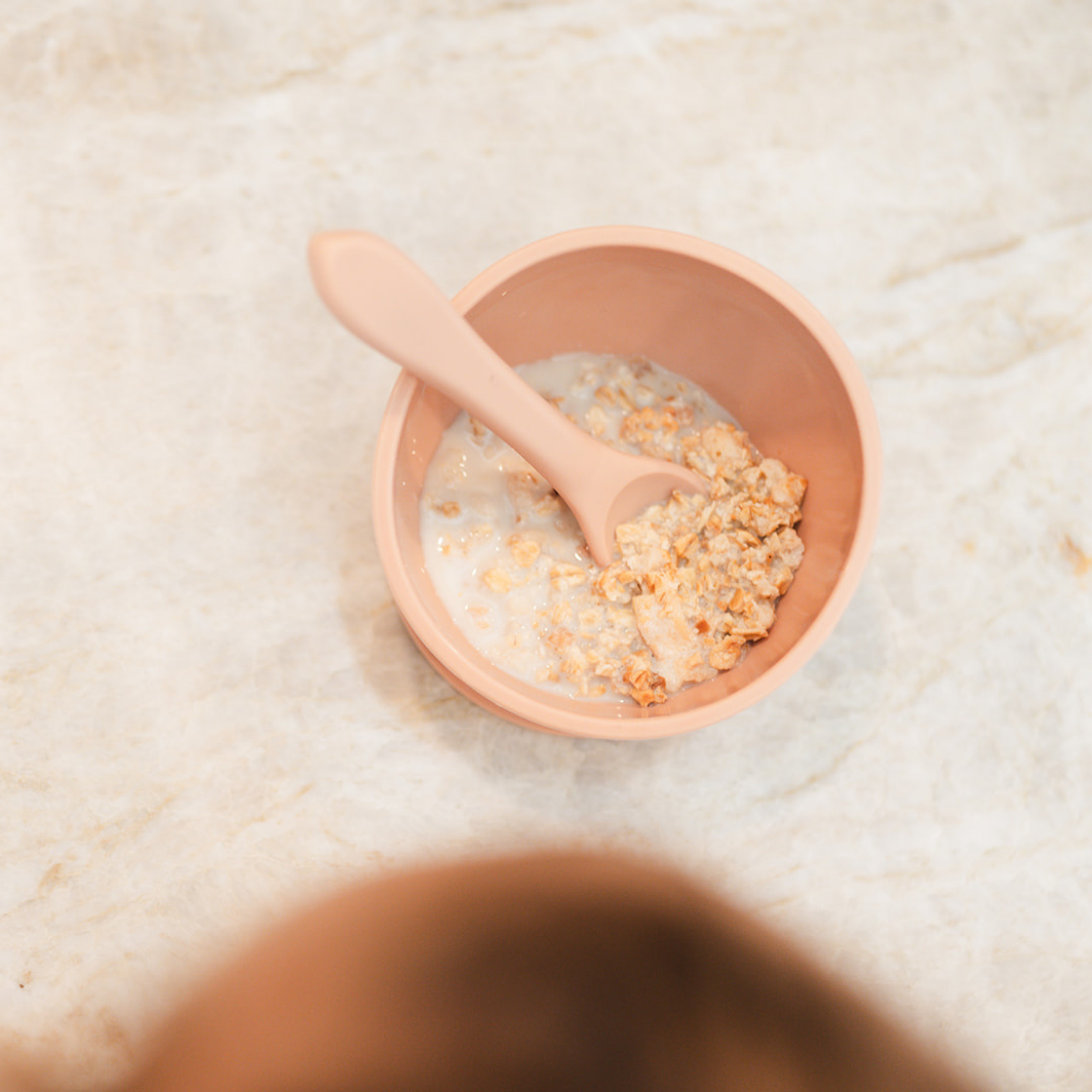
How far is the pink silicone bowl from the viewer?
56 cm

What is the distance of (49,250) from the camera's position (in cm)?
72

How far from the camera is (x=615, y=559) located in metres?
0.65

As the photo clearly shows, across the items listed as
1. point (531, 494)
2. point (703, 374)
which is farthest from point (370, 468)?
point (703, 374)

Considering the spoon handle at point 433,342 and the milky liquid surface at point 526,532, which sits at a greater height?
the spoon handle at point 433,342

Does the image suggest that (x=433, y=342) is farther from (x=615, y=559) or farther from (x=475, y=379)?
(x=615, y=559)

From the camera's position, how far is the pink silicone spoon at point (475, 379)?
0.48m

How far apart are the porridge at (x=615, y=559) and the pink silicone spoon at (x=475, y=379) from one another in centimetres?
2

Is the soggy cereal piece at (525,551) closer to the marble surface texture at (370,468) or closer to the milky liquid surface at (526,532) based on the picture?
the milky liquid surface at (526,532)

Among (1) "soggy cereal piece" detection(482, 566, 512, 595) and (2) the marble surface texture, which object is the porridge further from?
Answer: (2) the marble surface texture

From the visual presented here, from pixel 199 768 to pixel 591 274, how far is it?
0.48 metres

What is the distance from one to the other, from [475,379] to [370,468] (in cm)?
21

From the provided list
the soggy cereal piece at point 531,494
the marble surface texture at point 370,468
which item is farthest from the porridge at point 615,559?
the marble surface texture at point 370,468

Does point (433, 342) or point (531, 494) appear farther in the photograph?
point (531, 494)

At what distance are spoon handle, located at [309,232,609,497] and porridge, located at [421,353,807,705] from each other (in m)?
0.06
